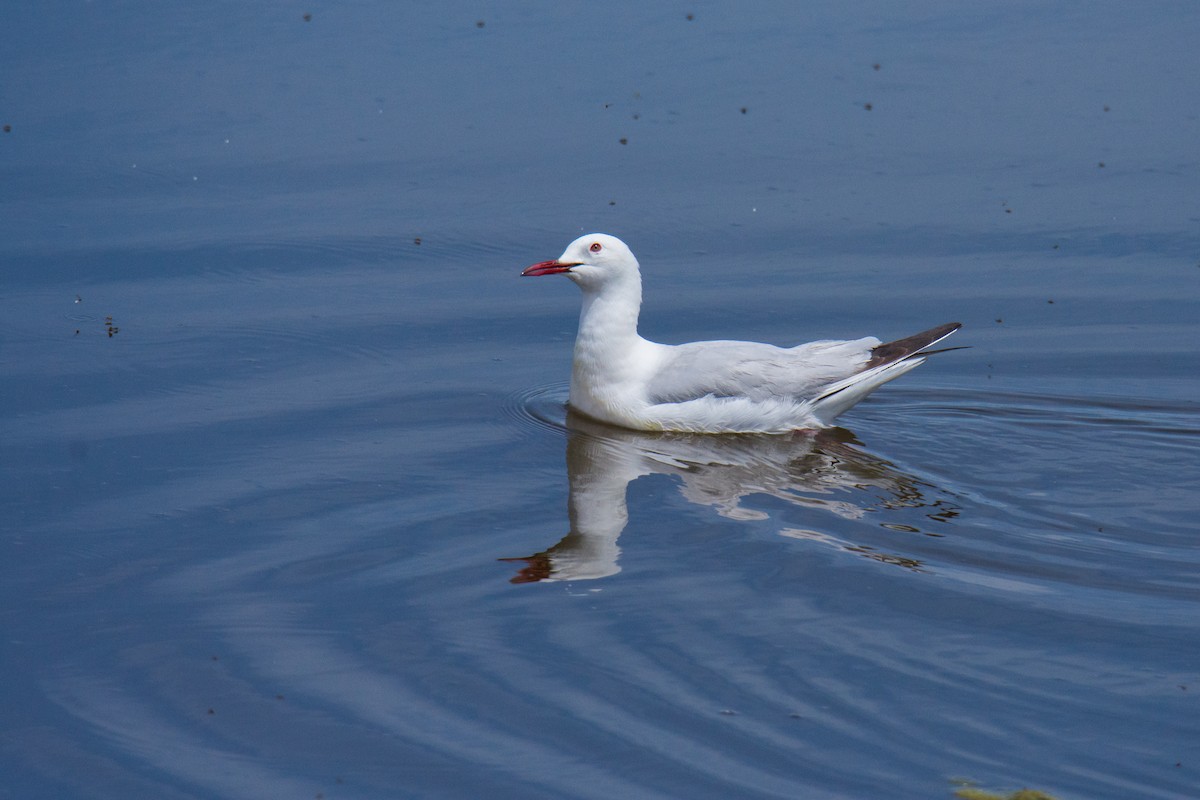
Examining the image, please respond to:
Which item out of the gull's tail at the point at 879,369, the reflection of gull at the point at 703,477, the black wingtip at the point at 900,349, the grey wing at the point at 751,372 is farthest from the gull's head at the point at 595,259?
the black wingtip at the point at 900,349

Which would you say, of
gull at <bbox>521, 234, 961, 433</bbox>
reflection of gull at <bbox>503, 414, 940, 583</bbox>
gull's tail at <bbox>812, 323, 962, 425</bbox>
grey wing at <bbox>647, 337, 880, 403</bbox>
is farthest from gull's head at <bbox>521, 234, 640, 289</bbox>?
gull's tail at <bbox>812, 323, 962, 425</bbox>

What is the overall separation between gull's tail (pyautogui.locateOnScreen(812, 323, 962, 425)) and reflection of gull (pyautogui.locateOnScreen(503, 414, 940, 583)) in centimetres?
25

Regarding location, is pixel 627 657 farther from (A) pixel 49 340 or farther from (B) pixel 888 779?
(A) pixel 49 340

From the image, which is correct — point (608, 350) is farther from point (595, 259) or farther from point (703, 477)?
point (703, 477)

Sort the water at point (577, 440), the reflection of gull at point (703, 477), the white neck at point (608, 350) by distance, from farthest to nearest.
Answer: the white neck at point (608, 350)
the reflection of gull at point (703, 477)
the water at point (577, 440)

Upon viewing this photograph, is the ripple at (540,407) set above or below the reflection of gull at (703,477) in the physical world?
above

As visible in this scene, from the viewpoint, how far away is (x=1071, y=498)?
28.4 feet

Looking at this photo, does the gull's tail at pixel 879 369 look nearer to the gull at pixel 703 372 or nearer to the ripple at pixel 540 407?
the gull at pixel 703 372

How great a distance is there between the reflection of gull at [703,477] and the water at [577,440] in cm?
4

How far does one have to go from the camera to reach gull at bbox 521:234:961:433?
993cm

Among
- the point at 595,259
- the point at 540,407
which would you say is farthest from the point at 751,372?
the point at 540,407

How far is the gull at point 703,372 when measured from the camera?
32.6ft

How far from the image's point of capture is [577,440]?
9.97m

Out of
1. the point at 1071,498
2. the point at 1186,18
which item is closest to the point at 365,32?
the point at 1186,18
